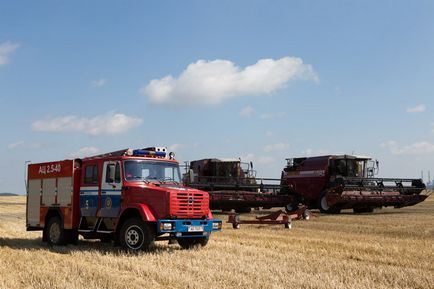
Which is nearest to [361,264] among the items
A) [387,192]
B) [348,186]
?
[348,186]

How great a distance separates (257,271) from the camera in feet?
27.0

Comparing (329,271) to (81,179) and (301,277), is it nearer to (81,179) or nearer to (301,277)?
(301,277)

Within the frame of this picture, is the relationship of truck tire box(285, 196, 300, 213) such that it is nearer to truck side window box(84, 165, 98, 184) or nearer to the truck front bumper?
the truck front bumper

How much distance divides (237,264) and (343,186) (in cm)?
1684

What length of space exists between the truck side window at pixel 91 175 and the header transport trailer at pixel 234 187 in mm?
10196

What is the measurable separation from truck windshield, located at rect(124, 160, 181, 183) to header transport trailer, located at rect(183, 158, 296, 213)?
1030 cm

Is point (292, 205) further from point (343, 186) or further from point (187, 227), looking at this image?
point (187, 227)

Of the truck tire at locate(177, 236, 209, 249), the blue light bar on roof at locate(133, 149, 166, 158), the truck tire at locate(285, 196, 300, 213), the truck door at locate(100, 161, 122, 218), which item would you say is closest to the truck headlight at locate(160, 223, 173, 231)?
the truck tire at locate(177, 236, 209, 249)

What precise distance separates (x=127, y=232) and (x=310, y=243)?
4290mm

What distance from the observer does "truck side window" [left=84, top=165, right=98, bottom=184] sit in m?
12.1

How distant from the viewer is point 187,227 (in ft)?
35.9

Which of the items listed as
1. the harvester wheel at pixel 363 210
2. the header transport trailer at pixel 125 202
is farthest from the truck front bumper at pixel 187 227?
the harvester wheel at pixel 363 210

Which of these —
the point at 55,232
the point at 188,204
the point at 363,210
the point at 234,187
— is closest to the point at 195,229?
the point at 188,204

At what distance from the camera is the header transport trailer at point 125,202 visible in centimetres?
1084
